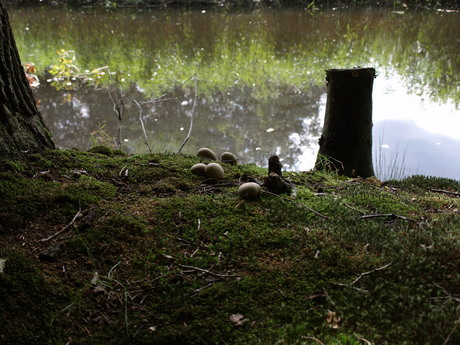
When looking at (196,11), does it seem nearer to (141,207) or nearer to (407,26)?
(407,26)

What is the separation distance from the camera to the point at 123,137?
24.8ft

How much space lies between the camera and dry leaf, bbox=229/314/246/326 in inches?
61.7

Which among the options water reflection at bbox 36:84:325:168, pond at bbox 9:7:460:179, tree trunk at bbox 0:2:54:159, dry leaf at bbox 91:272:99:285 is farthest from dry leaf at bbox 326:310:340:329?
water reflection at bbox 36:84:325:168

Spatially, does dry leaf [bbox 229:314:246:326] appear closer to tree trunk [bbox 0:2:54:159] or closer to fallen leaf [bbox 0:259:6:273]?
fallen leaf [bbox 0:259:6:273]

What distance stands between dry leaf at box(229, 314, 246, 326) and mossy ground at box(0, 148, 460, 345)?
2 centimetres

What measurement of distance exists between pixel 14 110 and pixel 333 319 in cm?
254

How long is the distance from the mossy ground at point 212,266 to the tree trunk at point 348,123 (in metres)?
2.09

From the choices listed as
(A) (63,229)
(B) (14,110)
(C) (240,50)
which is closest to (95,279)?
(A) (63,229)

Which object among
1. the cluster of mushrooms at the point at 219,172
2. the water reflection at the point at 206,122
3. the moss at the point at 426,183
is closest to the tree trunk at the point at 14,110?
the cluster of mushrooms at the point at 219,172

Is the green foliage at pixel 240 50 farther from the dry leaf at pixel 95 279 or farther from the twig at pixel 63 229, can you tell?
the dry leaf at pixel 95 279

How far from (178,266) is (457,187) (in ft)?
11.9

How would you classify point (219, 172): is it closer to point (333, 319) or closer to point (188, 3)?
point (333, 319)

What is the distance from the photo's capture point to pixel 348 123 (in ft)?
15.2

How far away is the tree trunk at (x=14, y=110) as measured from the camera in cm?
263
